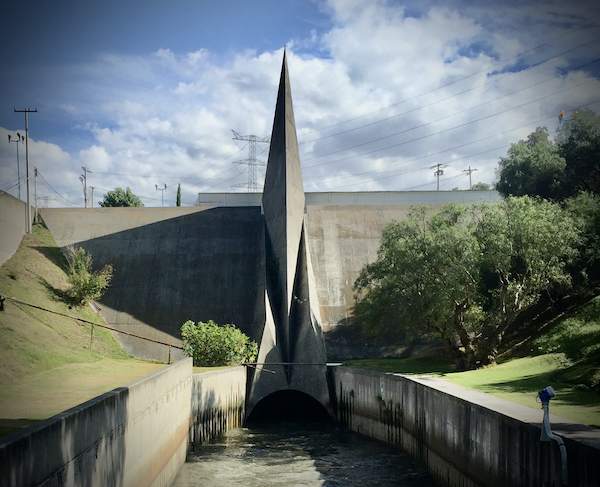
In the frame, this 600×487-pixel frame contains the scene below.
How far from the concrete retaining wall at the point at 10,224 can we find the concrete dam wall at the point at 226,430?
615 inches

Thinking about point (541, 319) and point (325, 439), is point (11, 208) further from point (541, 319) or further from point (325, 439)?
point (541, 319)

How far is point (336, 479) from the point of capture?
659 inches

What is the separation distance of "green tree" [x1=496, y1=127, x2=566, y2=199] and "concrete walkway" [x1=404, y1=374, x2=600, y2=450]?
65.1 ft

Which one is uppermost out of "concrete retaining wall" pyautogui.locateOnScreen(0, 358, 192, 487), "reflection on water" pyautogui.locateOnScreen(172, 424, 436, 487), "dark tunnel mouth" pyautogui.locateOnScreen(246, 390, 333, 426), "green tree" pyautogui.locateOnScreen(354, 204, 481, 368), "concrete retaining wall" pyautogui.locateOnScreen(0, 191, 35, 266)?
"concrete retaining wall" pyautogui.locateOnScreen(0, 191, 35, 266)

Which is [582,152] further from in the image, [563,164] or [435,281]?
[435,281]

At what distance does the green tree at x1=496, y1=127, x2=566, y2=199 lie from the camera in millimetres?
33094

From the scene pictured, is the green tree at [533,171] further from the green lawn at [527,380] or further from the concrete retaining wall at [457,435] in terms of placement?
the concrete retaining wall at [457,435]

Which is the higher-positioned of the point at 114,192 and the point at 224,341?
the point at 114,192

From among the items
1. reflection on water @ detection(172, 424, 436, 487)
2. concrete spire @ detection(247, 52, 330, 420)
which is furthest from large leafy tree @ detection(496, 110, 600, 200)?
reflection on water @ detection(172, 424, 436, 487)

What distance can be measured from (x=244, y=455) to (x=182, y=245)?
19.0 m

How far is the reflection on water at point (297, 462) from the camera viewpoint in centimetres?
1634

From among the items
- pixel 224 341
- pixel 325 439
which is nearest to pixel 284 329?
pixel 224 341

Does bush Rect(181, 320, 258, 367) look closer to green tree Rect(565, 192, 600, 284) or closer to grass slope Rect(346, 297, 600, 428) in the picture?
grass slope Rect(346, 297, 600, 428)

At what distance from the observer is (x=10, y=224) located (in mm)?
32406
